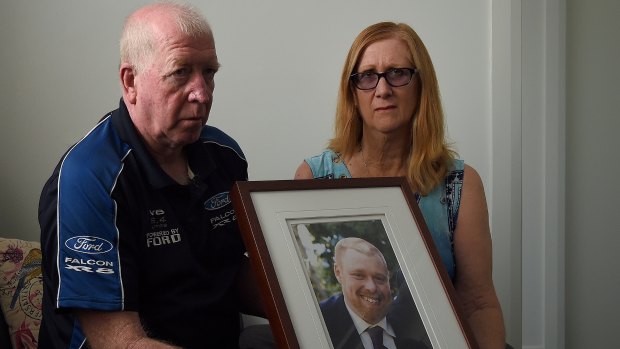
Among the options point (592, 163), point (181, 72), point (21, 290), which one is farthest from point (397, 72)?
point (592, 163)

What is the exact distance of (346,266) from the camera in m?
1.33

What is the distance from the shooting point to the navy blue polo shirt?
4.27 ft

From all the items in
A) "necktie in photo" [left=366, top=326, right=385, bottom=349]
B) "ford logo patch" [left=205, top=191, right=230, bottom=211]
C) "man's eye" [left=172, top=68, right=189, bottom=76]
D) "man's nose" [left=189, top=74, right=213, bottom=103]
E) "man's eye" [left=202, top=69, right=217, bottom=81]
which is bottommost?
"necktie in photo" [left=366, top=326, right=385, bottom=349]

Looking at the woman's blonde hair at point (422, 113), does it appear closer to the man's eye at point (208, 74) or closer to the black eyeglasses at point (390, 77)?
the black eyeglasses at point (390, 77)

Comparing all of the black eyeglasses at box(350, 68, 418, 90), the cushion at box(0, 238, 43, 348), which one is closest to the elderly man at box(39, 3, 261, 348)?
the black eyeglasses at box(350, 68, 418, 90)

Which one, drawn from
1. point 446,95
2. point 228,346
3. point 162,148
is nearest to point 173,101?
point 162,148

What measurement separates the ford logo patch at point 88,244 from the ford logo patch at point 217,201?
0.95 feet

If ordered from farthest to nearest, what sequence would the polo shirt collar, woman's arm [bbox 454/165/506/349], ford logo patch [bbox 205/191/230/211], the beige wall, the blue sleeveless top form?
the beige wall → the blue sleeveless top → woman's arm [bbox 454/165/506/349] → ford logo patch [bbox 205/191/230/211] → the polo shirt collar

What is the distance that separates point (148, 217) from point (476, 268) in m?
0.82

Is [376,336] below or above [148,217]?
below

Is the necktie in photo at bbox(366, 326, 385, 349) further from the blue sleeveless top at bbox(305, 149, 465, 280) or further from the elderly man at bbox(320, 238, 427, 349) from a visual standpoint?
the blue sleeveless top at bbox(305, 149, 465, 280)

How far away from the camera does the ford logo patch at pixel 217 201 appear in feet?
5.14

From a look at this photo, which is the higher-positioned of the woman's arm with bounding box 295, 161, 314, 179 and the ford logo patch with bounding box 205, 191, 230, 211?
the ford logo patch with bounding box 205, 191, 230, 211

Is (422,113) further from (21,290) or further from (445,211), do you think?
(21,290)
